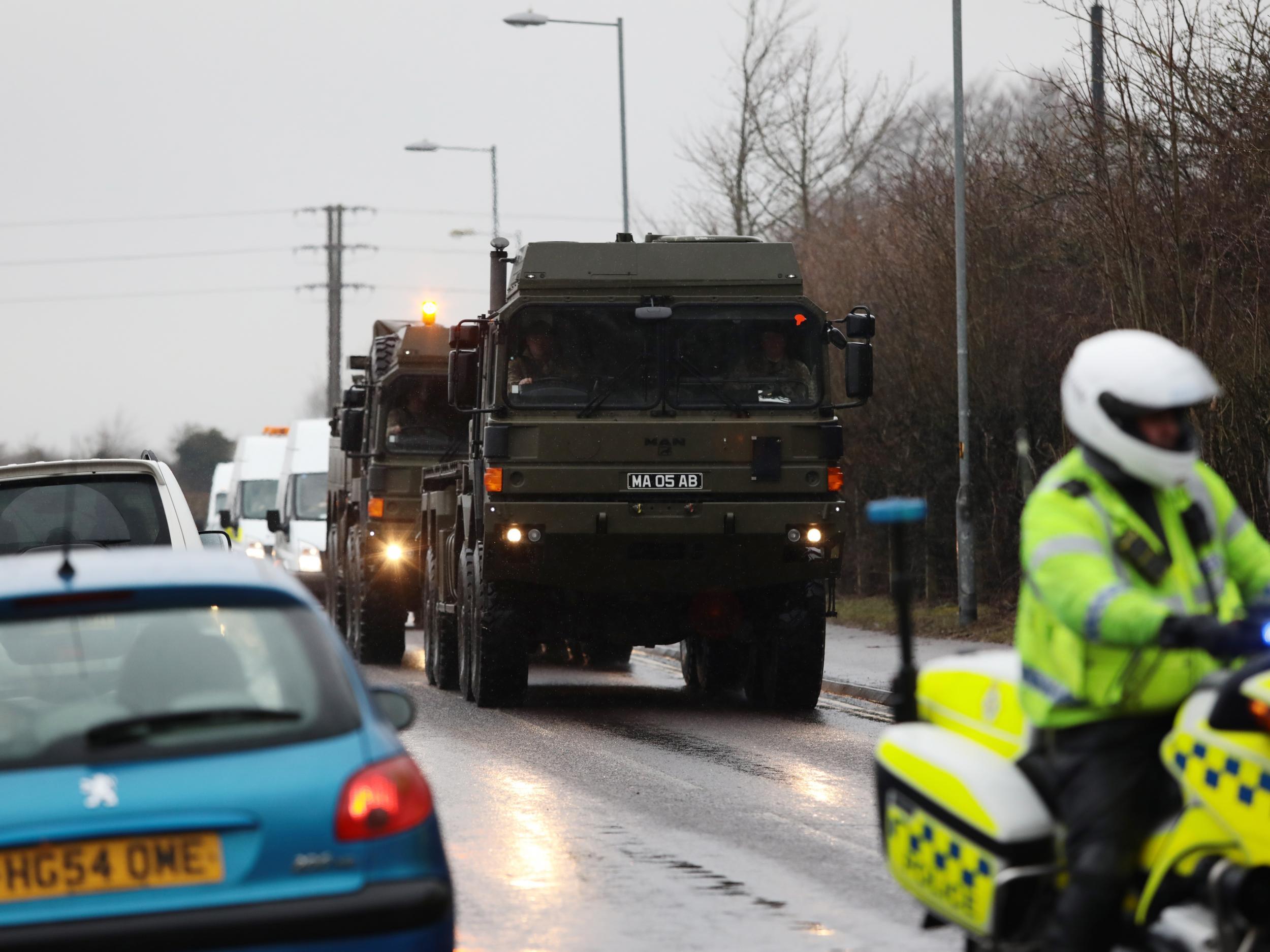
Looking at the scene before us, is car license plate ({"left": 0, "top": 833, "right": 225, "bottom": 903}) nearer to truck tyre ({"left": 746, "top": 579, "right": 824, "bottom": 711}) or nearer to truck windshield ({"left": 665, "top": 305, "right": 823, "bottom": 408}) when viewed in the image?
truck windshield ({"left": 665, "top": 305, "right": 823, "bottom": 408})

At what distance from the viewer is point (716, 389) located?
1559cm

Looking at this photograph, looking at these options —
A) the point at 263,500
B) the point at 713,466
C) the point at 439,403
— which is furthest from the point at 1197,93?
the point at 263,500

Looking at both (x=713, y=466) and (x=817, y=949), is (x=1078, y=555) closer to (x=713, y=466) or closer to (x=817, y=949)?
(x=817, y=949)

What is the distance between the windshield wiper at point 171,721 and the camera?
494cm

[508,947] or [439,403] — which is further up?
[439,403]

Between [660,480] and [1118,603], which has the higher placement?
[660,480]

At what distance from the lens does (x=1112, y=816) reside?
4531mm

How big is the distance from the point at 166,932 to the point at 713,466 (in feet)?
35.6

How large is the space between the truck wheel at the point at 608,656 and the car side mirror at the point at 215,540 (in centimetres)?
753

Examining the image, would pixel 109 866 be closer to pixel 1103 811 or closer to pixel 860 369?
pixel 1103 811

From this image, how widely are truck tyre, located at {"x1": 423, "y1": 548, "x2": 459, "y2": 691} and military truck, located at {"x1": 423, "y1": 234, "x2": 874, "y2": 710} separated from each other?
2277 mm

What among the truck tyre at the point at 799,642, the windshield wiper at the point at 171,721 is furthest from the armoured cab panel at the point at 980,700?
the truck tyre at the point at 799,642

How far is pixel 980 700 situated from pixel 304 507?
27.7 meters

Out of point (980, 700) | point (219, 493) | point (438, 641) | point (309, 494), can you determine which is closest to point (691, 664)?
point (438, 641)
